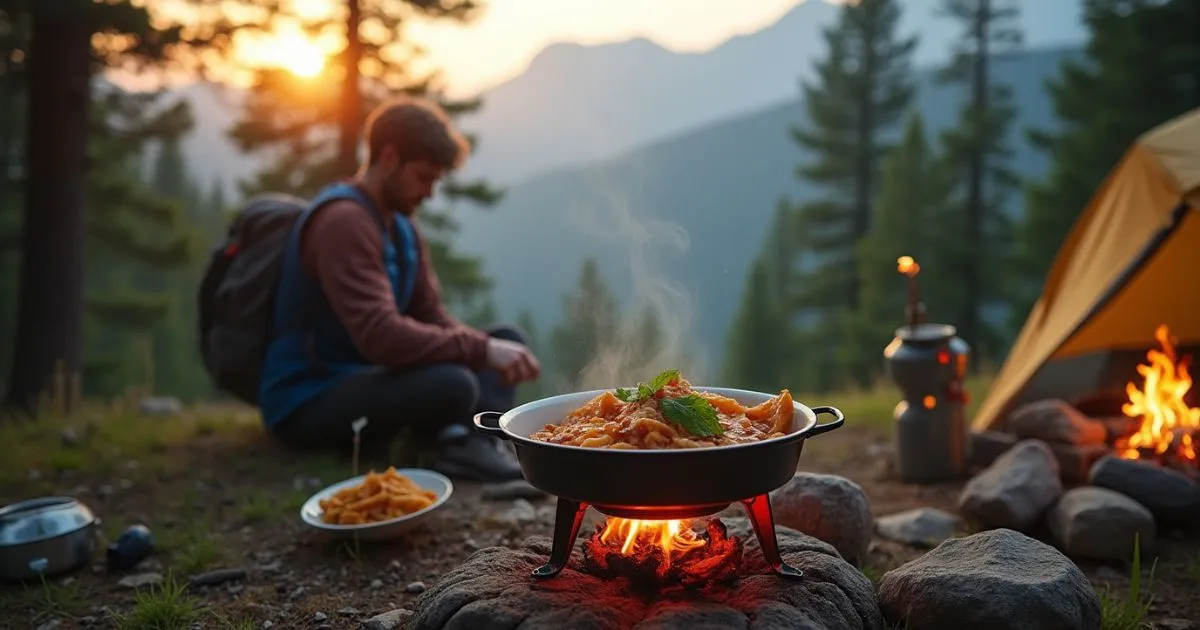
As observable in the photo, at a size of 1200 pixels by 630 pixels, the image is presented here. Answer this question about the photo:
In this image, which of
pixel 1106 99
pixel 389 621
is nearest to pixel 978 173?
pixel 1106 99

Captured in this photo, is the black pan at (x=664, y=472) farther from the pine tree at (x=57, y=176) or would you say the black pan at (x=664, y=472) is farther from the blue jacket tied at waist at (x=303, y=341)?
the pine tree at (x=57, y=176)

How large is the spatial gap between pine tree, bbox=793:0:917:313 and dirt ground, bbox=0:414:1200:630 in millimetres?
21380

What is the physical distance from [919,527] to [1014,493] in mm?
461

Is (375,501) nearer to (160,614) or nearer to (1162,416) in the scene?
(160,614)

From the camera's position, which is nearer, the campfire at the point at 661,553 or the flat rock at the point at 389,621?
the campfire at the point at 661,553

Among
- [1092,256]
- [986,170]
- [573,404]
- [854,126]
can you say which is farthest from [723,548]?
[854,126]

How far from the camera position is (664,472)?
2.09 metres

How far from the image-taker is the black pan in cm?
208

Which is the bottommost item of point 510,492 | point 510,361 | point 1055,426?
point 510,492

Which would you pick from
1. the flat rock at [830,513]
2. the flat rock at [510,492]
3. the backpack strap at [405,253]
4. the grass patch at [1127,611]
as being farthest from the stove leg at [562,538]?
the backpack strap at [405,253]

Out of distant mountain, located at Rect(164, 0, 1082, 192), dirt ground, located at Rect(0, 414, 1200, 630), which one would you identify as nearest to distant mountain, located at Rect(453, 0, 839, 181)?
distant mountain, located at Rect(164, 0, 1082, 192)

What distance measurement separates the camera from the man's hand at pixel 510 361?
4477 millimetres

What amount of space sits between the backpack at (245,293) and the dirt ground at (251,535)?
24.2 inches

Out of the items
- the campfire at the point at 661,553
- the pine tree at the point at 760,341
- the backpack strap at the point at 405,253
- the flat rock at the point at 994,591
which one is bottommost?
the pine tree at the point at 760,341
